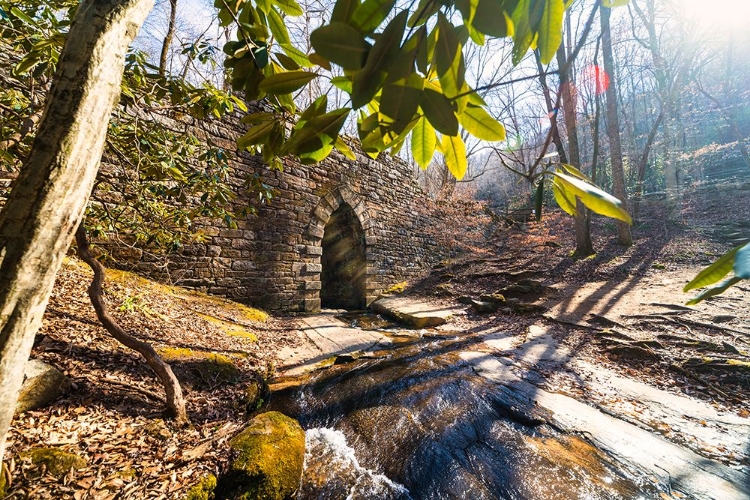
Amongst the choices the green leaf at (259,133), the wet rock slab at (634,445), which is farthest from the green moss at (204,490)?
the wet rock slab at (634,445)

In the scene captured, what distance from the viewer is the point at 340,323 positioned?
6.09 metres

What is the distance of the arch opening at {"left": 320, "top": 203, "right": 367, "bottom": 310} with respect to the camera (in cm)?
840

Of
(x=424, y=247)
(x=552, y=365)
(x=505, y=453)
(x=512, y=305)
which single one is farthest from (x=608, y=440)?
(x=424, y=247)

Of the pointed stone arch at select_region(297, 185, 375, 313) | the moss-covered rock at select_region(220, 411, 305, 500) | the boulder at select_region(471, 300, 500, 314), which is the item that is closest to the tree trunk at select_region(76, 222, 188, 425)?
the moss-covered rock at select_region(220, 411, 305, 500)

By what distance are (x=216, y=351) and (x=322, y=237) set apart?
4.45m

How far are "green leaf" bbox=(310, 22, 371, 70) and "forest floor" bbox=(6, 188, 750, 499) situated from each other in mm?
2136

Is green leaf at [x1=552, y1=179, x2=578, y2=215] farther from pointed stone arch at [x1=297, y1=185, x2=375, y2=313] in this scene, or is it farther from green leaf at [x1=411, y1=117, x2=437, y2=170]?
pointed stone arch at [x1=297, y1=185, x2=375, y2=313]

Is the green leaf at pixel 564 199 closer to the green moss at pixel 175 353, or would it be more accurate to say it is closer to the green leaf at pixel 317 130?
the green leaf at pixel 317 130

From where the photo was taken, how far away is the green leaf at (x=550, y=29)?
56 cm

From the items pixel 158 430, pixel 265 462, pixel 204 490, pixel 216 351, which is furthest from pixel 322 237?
pixel 204 490

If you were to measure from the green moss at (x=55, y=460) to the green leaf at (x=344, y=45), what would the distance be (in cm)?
226

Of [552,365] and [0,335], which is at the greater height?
[0,335]

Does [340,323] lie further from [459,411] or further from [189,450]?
[189,450]

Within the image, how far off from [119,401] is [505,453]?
273 cm
